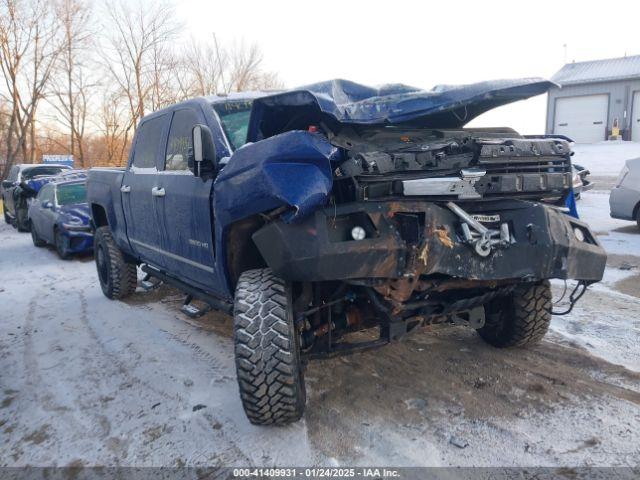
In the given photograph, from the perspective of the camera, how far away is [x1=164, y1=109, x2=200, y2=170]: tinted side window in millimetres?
4148

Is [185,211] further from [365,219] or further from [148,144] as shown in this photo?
[365,219]

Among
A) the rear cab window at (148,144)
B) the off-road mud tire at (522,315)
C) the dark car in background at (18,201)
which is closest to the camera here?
the off-road mud tire at (522,315)

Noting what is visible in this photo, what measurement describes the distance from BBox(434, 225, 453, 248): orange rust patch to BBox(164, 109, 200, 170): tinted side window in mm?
2189

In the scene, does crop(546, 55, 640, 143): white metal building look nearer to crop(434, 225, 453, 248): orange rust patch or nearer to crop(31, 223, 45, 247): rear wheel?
crop(31, 223, 45, 247): rear wheel

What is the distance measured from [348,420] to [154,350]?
6.78ft

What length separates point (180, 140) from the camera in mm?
4344

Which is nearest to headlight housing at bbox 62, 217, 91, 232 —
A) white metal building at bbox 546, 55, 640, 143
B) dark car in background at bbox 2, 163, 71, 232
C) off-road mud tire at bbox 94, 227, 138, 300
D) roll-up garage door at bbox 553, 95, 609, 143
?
off-road mud tire at bbox 94, 227, 138, 300

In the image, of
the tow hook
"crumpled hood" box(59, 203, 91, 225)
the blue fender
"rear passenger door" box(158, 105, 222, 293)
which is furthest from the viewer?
"crumpled hood" box(59, 203, 91, 225)

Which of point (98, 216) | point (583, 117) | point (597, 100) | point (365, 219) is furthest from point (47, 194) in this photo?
point (597, 100)

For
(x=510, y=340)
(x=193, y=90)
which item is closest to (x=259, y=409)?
(x=510, y=340)

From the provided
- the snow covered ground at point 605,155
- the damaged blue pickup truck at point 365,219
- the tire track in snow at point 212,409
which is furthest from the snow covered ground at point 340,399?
the snow covered ground at point 605,155

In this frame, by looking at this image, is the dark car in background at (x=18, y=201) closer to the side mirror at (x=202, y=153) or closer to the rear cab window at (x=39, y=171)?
the rear cab window at (x=39, y=171)

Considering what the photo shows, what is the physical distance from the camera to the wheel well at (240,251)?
10.8 ft

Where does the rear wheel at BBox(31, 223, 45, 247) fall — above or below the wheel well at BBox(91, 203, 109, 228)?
below
